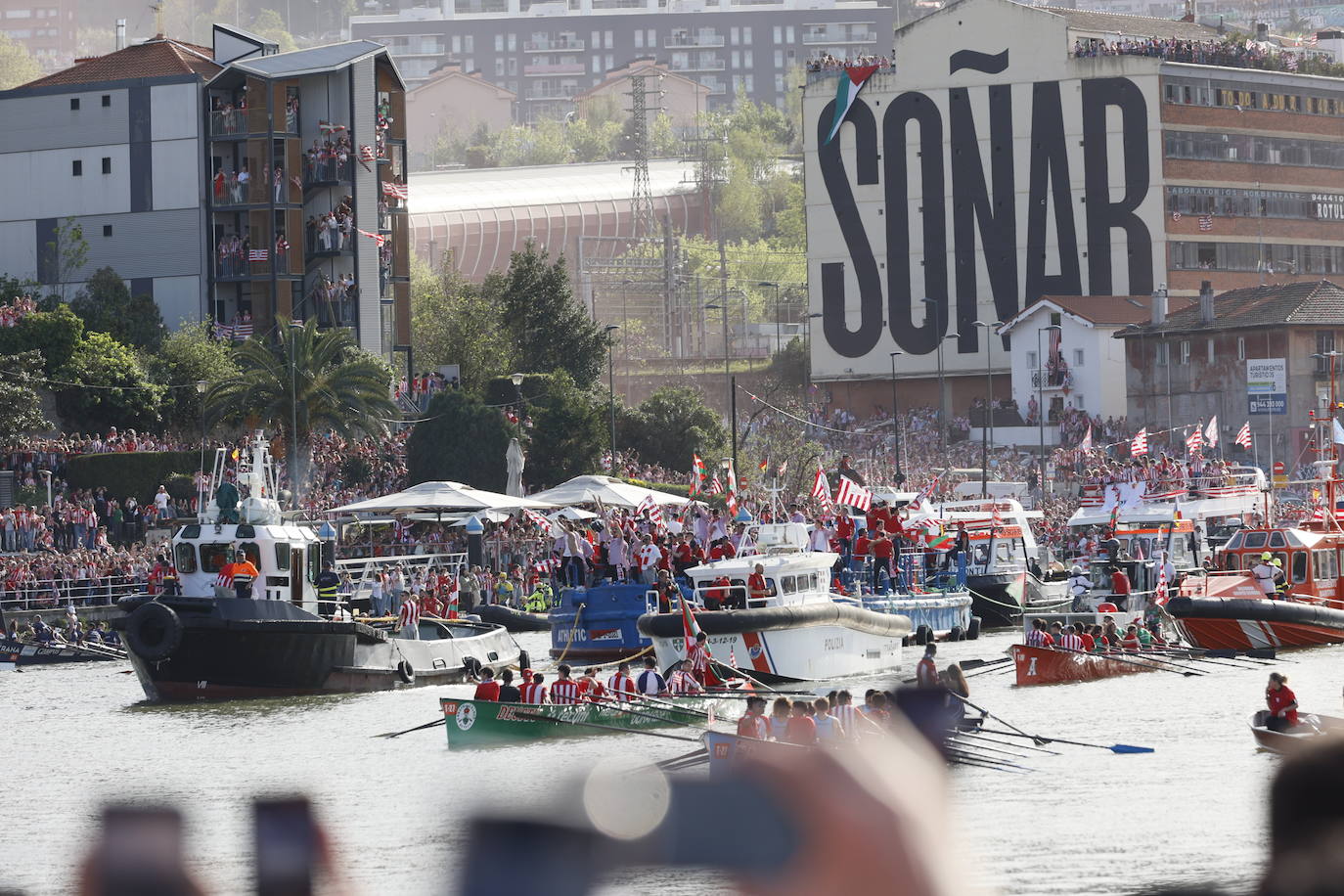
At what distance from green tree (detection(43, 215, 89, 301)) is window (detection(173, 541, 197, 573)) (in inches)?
1682

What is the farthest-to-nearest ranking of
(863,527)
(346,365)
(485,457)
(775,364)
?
(775,364), (485,457), (346,365), (863,527)

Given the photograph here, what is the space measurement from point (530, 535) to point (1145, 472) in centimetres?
1853

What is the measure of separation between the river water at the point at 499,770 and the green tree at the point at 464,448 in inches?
1109

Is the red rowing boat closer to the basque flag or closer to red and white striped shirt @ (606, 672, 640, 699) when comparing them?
red and white striped shirt @ (606, 672, 640, 699)

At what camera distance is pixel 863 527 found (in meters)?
50.5

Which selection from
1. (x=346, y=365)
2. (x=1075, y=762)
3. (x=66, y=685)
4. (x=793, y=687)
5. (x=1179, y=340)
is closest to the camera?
(x=1075, y=762)

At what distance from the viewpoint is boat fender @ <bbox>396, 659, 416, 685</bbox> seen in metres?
41.1

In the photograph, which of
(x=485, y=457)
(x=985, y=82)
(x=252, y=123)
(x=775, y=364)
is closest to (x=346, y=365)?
(x=485, y=457)

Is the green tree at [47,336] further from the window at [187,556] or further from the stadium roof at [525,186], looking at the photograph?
the stadium roof at [525,186]

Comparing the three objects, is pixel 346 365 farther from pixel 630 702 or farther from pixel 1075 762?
pixel 1075 762

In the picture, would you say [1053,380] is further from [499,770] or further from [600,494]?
[499,770]

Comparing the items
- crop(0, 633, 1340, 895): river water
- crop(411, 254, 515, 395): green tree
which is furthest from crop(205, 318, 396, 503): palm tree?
crop(0, 633, 1340, 895): river water

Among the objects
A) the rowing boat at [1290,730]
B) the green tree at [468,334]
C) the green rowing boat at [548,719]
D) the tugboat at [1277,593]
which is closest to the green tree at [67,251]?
the green tree at [468,334]

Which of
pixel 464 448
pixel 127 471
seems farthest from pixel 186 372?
pixel 464 448
